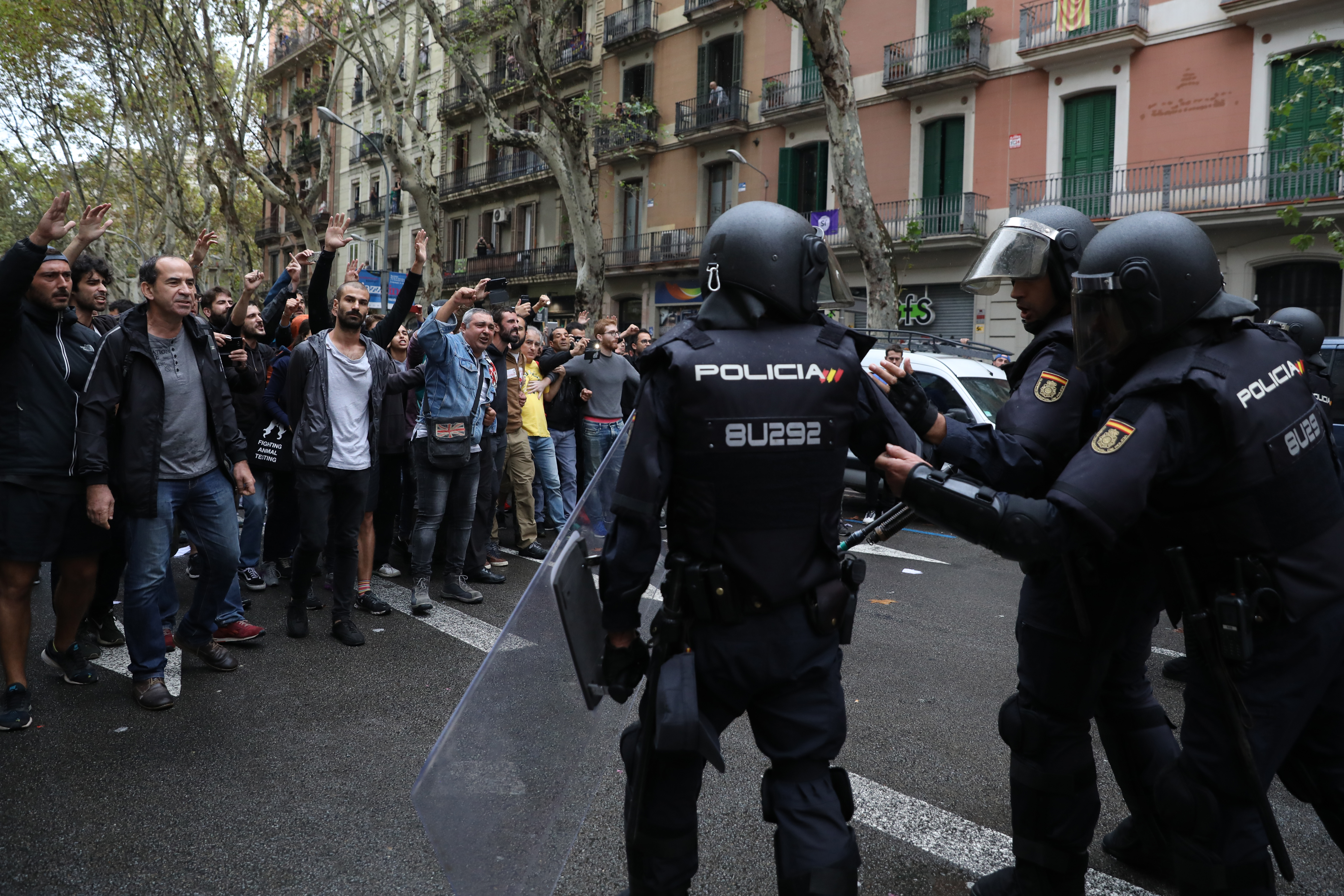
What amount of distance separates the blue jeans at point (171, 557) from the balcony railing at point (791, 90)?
20.7 m

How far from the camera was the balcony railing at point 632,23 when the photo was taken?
27188mm

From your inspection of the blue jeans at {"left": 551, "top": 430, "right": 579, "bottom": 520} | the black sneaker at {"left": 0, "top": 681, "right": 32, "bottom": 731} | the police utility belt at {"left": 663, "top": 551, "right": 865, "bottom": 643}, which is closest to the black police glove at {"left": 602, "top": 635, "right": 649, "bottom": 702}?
the police utility belt at {"left": 663, "top": 551, "right": 865, "bottom": 643}

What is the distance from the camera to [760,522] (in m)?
2.37

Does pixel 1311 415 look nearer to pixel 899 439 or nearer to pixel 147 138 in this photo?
pixel 899 439

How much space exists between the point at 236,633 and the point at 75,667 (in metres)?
0.80

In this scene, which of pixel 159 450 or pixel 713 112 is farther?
pixel 713 112

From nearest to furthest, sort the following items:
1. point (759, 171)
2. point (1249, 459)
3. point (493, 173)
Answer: point (1249, 459), point (759, 171), point (493, 173)

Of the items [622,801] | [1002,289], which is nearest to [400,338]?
[622,801]

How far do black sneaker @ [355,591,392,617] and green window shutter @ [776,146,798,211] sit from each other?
19251 mm

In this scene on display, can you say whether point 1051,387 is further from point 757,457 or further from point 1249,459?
point 757,457

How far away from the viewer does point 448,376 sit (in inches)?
241

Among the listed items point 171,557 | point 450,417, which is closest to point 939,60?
point 450,417

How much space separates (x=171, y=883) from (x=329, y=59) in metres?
24.8

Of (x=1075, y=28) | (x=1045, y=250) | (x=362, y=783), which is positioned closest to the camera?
(x=1045, y=250)
